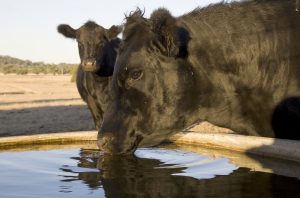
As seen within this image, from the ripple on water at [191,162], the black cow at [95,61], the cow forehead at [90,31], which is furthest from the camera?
the cow forehead at [90,31]

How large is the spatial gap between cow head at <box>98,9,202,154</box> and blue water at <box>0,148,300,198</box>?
61 centimetres

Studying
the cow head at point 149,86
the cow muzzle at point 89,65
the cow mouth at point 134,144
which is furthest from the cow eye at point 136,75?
the cow muzzle at point 89,65

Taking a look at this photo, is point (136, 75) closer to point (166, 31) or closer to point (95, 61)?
point (166, 31)

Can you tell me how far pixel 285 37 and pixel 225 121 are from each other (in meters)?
0.83

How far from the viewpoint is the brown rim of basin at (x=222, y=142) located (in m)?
5.16

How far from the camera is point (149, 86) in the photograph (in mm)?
3697

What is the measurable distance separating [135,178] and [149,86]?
1.41 metres

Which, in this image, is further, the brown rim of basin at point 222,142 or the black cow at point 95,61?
the black cow at point 95,61

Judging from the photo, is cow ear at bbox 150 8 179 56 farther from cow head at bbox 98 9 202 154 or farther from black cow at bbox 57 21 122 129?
black cow at bbox 57 21 122 129

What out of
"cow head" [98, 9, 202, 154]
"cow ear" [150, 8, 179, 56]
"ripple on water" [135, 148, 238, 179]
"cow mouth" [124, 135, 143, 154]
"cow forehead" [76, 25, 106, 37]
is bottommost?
"ripple on water" [135, 148, 238, 179]

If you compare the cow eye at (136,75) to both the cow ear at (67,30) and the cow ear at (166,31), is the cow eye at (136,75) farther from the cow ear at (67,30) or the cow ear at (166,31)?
the cow ear at (67,30)

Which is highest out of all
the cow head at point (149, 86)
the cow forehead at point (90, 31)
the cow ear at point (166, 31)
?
the cow forehead at point (90, 31)

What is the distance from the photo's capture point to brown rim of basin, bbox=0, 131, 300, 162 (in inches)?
203

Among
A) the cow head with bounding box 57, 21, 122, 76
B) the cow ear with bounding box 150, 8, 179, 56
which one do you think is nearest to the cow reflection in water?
the cow ear with bounding box 150, 8, 179, 56
